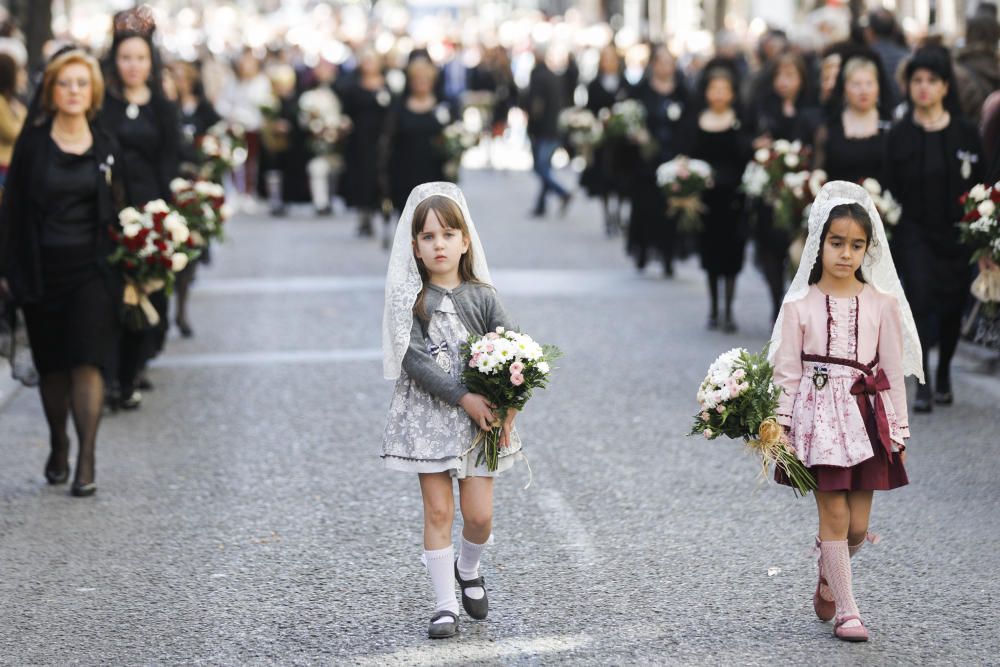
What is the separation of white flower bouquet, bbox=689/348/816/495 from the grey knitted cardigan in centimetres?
80

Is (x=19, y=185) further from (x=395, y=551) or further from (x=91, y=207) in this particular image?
(x=395, y=551)

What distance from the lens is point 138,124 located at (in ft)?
34.1

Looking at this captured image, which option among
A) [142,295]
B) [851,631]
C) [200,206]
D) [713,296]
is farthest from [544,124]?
[851,631]

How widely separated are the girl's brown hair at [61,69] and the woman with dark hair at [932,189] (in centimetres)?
456

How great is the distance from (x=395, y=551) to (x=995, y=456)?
3.51 metres

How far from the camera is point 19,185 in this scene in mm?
8367

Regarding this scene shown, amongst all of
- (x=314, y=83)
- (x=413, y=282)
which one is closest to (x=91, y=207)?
(x=413, y=282)

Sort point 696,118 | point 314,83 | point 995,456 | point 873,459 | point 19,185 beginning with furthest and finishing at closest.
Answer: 1. point 314,83
2. point 696,118
3. point 995,456
4. point 19,185
5. point 873,459

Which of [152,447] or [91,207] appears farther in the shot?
[152,447]

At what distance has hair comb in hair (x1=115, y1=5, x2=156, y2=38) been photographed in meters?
10.3

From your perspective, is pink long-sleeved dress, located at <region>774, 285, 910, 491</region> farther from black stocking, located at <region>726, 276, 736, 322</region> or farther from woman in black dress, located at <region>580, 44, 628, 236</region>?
woman in black dress, located at <region>580, 44, 628, 236</region>

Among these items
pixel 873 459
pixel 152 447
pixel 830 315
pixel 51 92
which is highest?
pixel 51 92

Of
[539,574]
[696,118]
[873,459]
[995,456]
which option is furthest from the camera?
[696,118]

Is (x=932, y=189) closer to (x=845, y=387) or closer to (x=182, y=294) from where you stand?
(x=845, y=387)
